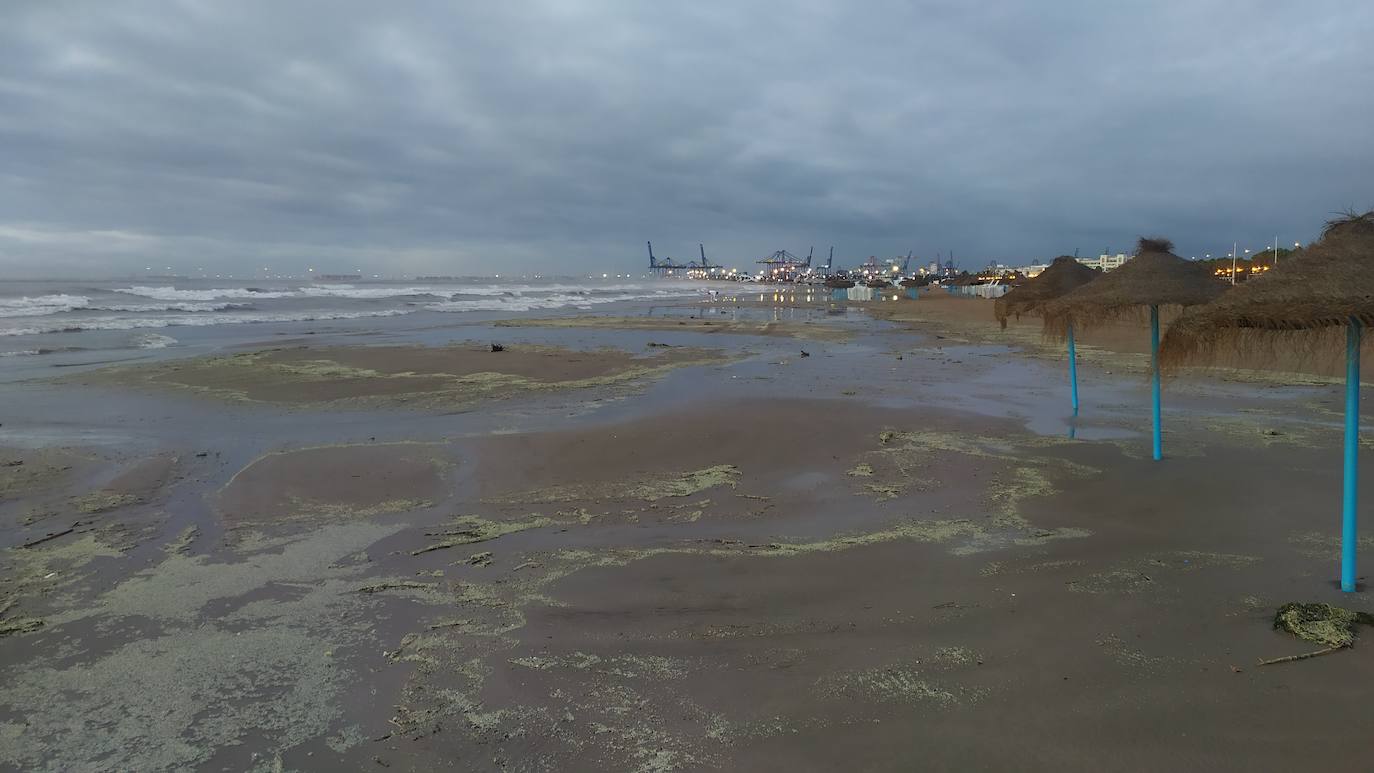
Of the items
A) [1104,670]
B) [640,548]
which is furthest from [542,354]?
[1104,670]

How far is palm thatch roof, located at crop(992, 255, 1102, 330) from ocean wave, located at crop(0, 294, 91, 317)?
45.2 m

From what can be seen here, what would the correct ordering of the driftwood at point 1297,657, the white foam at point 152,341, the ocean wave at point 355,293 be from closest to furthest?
the driftwood at point 1297,657
the white foam at point 152,341
the ocean wave at point 355,293

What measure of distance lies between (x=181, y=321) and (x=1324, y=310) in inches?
1662

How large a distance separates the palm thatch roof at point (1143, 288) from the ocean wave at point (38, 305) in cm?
4658

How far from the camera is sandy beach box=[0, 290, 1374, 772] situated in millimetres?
3453

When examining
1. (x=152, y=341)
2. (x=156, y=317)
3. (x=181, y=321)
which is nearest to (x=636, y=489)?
(x=152, y=341)

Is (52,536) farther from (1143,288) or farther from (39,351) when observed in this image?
(39,351)

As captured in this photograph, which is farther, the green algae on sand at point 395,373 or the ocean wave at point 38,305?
the ocean wave at point 38,305

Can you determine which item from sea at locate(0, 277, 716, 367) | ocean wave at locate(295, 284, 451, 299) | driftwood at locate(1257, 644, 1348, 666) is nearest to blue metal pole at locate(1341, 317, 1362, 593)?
driftwood at locate(1257, 644, 1348, 666)

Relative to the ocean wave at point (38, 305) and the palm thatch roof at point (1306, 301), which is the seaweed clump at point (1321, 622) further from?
the ocean wave at point (38, 305)

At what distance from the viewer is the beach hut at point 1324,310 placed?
14.7ft

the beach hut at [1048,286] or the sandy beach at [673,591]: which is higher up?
the beach hut at [1048,286]

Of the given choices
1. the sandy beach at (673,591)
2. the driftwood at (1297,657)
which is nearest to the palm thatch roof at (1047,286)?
the sandy beach at (673,591)

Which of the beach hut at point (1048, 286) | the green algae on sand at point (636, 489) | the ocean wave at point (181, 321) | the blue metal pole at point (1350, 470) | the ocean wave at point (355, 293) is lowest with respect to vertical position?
the green algae on sand at point (636, 489)
